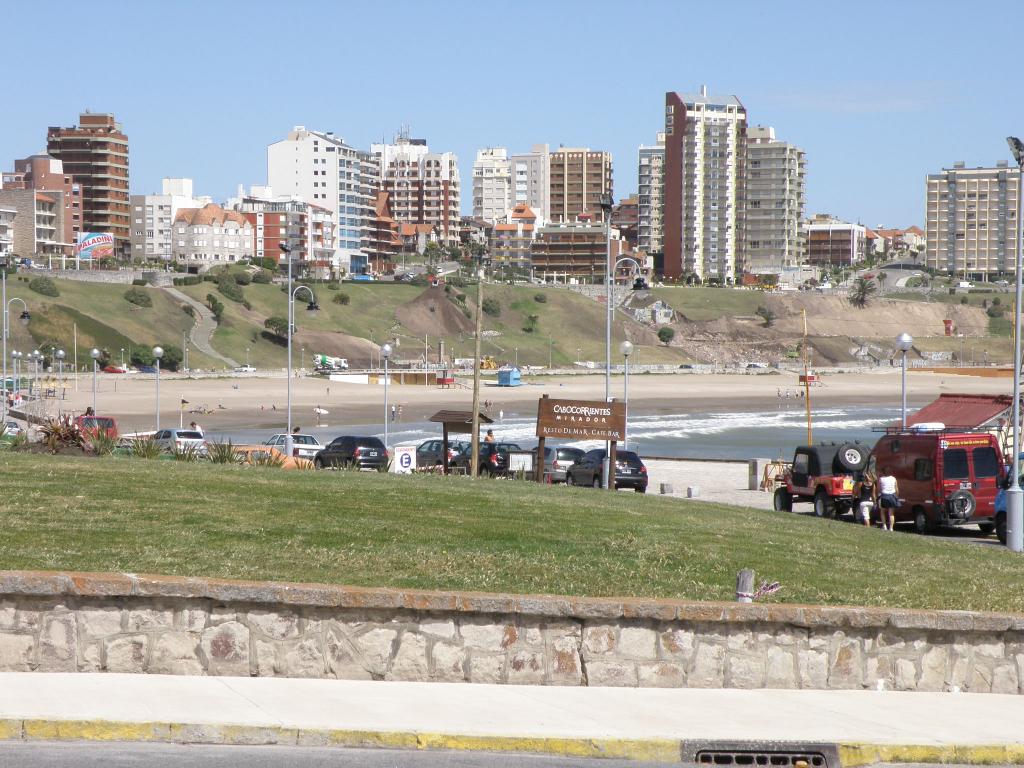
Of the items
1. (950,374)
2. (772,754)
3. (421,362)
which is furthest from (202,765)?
(950,374)

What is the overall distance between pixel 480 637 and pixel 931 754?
332cm

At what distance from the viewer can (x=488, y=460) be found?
36469 millimetres

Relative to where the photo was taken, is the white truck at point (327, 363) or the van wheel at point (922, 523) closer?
the van wheel at point (922, 523)

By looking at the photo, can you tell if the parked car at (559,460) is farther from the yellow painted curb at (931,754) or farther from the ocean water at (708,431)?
the yellow painted curb at (931,754)

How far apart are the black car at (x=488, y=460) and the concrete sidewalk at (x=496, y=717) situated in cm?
2398

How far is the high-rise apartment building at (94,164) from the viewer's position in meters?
190

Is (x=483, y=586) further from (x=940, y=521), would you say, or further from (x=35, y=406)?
(x=35, y=406)

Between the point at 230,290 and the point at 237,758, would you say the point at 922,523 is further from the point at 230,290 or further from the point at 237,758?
the point at 230,290

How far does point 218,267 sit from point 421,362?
48166 mm

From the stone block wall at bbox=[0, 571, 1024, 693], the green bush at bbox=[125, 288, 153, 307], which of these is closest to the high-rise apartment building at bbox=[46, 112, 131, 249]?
the green bush at bbox=[125, 288, 153, 307]

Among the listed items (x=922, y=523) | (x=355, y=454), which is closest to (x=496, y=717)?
(x=922, y=523)

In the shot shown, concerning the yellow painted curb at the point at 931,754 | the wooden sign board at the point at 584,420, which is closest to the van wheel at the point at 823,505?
the wooden sign board at the point at 584,420

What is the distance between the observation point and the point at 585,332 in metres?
175

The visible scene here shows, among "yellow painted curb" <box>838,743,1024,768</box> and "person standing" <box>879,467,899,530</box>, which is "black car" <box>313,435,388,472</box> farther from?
"yellow painted curb" <box>838,743,1024,768</box>
